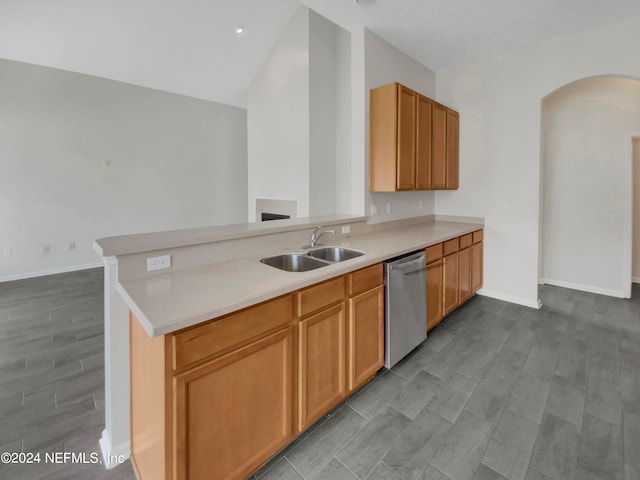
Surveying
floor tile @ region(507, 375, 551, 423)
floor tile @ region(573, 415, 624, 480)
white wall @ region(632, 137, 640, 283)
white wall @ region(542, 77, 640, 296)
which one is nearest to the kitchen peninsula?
floor tile @ region(507, 375, 551, 423)

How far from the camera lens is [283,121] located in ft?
15.7

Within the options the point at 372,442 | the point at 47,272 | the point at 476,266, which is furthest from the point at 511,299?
the point at 47,272

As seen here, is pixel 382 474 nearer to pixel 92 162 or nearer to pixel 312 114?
pixel 312 114

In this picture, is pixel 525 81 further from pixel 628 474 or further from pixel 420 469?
pixel 420 469

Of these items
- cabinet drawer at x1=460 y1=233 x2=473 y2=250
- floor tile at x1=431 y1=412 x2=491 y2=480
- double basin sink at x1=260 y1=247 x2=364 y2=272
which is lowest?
floor tile at x1=431 y1=412 x2=491 y2=480

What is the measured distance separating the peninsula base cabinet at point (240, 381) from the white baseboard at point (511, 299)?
2675mm

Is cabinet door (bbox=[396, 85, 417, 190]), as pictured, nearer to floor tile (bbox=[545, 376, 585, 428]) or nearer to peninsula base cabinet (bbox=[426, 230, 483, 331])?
peninsula base cabinet (bbox=[426, 230, 483, 331])

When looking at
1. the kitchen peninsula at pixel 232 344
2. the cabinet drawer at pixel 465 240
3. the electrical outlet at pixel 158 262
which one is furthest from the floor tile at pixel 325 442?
the cabinet drawer at pixel 465 240

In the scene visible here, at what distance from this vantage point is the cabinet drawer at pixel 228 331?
1.17m

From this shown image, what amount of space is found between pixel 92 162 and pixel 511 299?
6.71 meters

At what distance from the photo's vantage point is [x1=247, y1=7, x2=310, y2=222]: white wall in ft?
14.3

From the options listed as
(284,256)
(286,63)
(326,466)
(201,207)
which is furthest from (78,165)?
(326,466)

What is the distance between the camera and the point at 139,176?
5.91 metres

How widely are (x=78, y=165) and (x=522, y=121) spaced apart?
258 inches
